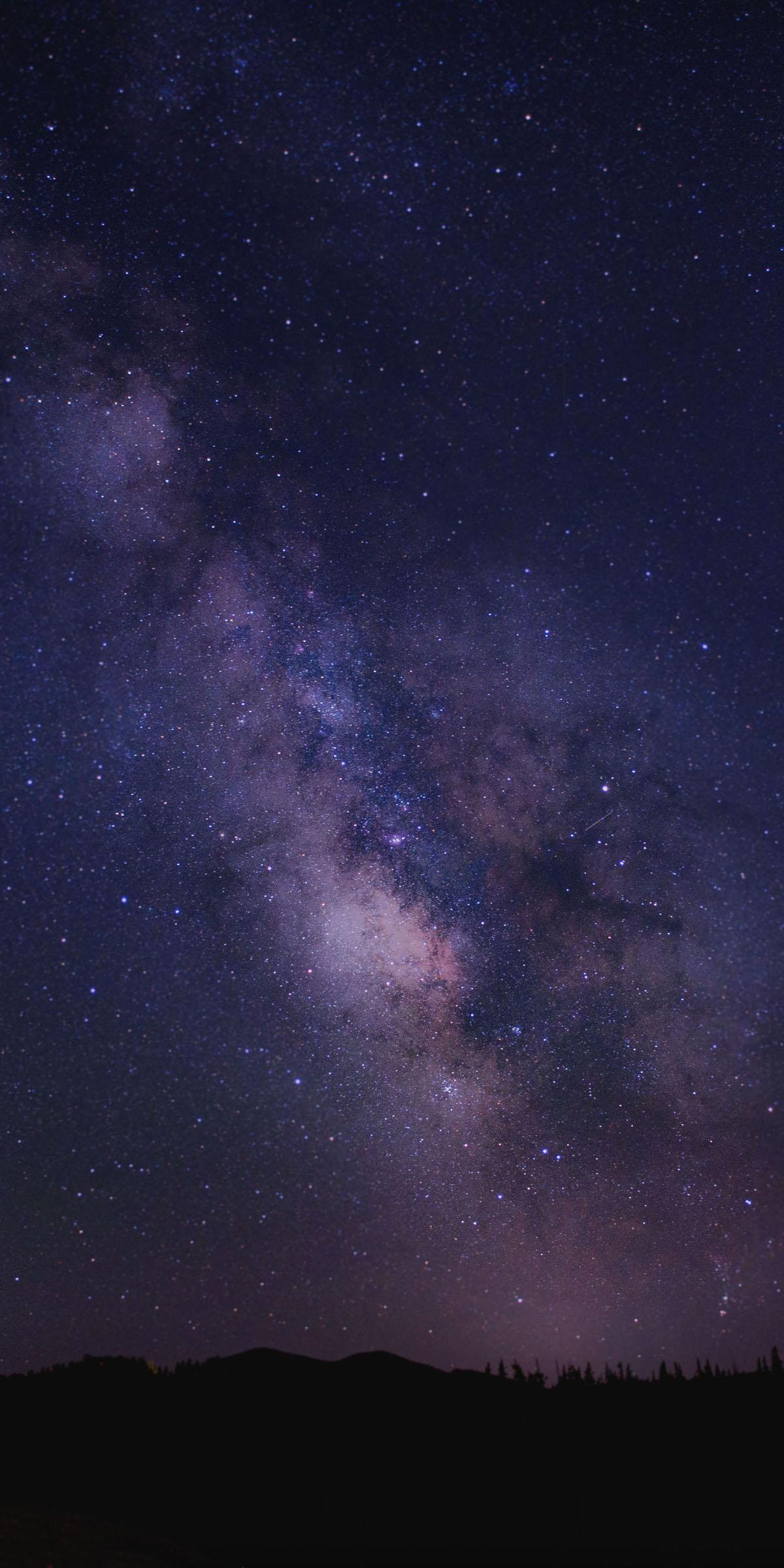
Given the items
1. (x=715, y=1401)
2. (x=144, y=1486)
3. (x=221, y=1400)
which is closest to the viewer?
(x=144, y=1486)

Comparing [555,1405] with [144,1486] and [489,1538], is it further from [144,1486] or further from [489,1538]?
[144,1486]

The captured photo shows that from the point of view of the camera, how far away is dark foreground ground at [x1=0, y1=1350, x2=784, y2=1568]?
9.91 m

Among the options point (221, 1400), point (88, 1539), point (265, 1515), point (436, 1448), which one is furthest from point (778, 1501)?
point (221, 1400)

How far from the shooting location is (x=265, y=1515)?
38.0ft

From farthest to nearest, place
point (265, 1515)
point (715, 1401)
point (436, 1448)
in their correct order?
point (715, 1401), point (436, 1448), point (265, 1515)

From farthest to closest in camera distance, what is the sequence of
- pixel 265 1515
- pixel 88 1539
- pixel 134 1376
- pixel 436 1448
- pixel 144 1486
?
pixel 134 1376
pixel 436 1448
pixel 144 1486
pixel 265 1515
pixel 88 1539

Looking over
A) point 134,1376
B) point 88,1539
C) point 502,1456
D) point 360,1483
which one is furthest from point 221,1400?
point 88,1539

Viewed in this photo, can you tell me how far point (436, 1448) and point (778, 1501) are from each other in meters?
4.93

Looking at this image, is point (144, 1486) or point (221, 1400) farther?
point (221, 1400)

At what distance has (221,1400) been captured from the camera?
52.0 feet

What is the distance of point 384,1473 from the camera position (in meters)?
12.4

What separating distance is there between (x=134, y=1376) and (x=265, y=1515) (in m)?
7.36

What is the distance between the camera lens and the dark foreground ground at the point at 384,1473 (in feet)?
32.5

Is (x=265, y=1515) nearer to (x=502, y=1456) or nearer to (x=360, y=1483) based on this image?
(x=360, y=1483)
